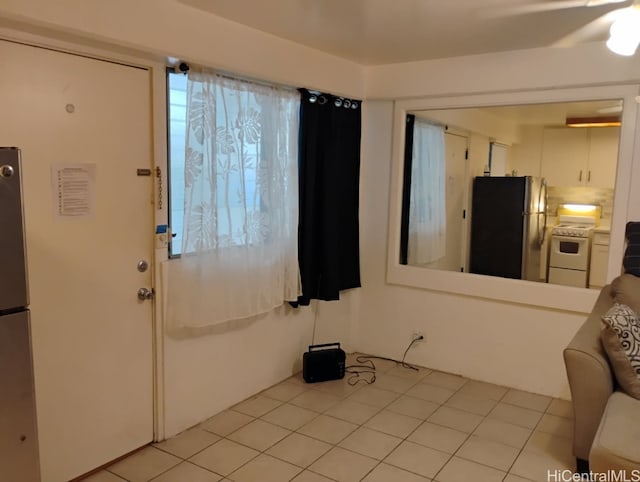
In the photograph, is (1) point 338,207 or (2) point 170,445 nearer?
(2) point 170,445

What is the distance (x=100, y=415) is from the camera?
2.62 metres

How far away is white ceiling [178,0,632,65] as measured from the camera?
262 cm

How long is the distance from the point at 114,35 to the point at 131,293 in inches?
49.2

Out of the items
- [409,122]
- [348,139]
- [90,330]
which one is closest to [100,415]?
[90,330]

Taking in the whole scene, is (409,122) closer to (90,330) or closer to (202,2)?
(202,2)

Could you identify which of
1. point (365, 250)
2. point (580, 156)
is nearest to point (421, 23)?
point (580, 156)

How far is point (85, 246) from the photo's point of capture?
246cm

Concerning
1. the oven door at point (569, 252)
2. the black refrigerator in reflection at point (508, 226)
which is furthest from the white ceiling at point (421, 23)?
the oven door at point (569, 252)

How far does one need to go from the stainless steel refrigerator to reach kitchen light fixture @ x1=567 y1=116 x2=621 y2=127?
336cm

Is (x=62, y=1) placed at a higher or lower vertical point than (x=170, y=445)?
higher

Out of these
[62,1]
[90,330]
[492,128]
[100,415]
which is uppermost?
[62,1]

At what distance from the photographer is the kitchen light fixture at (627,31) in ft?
6.64

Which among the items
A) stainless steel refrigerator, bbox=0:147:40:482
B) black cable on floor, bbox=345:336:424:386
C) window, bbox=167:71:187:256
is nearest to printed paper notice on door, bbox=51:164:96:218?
window, bbox=167:71:187:256

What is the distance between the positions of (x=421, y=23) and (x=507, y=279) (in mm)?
1877
